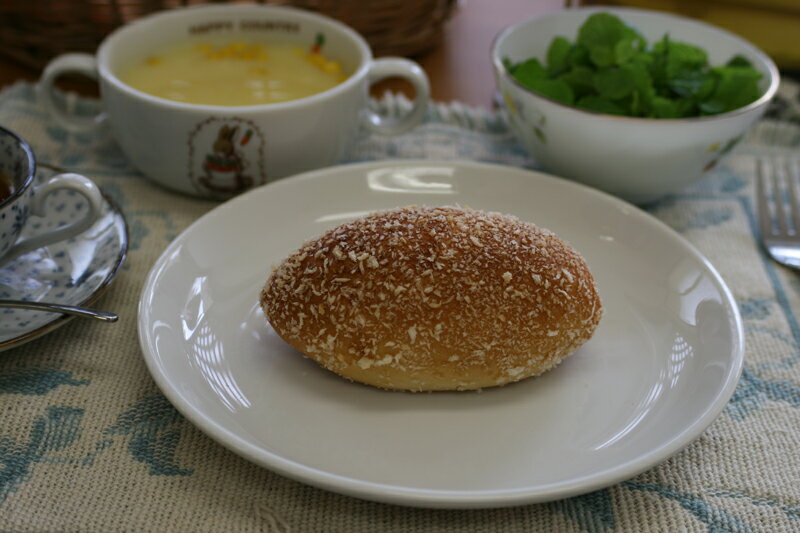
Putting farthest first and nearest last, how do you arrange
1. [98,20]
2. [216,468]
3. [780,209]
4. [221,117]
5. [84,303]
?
[98,20] < [780,209] < [221,117] < [84,303] < [216,468]

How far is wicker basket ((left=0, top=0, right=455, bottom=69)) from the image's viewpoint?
47.2 inches

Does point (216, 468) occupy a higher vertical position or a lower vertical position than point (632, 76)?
lower

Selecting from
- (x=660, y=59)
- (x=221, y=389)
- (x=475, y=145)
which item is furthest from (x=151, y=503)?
(x=660, y=59)

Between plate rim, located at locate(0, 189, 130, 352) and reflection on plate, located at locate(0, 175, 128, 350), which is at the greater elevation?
plate rim, located at locate(0, 189, 130, 352)

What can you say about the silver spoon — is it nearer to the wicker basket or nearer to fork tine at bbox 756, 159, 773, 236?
the wicker basket

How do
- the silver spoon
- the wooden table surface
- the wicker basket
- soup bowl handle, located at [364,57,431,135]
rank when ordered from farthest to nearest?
the wooden table surface → the wicker basket → soup bowl handle, located at [364,57,431,135] → the silver spoon

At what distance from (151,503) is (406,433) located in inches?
8.4

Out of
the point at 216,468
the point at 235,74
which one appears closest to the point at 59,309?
the point at 216,468

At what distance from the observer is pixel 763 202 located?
3.44 feet

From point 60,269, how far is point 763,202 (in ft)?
3.01

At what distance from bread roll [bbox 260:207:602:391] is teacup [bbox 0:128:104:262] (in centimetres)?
24

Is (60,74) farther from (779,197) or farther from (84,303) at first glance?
(779,197)

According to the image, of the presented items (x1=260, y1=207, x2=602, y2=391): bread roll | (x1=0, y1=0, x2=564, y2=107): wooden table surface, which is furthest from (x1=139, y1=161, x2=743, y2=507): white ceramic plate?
(x1=0, y1=0, x2=564, y2=107): wooden table surface

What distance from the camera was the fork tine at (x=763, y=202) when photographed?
100 centimetres
